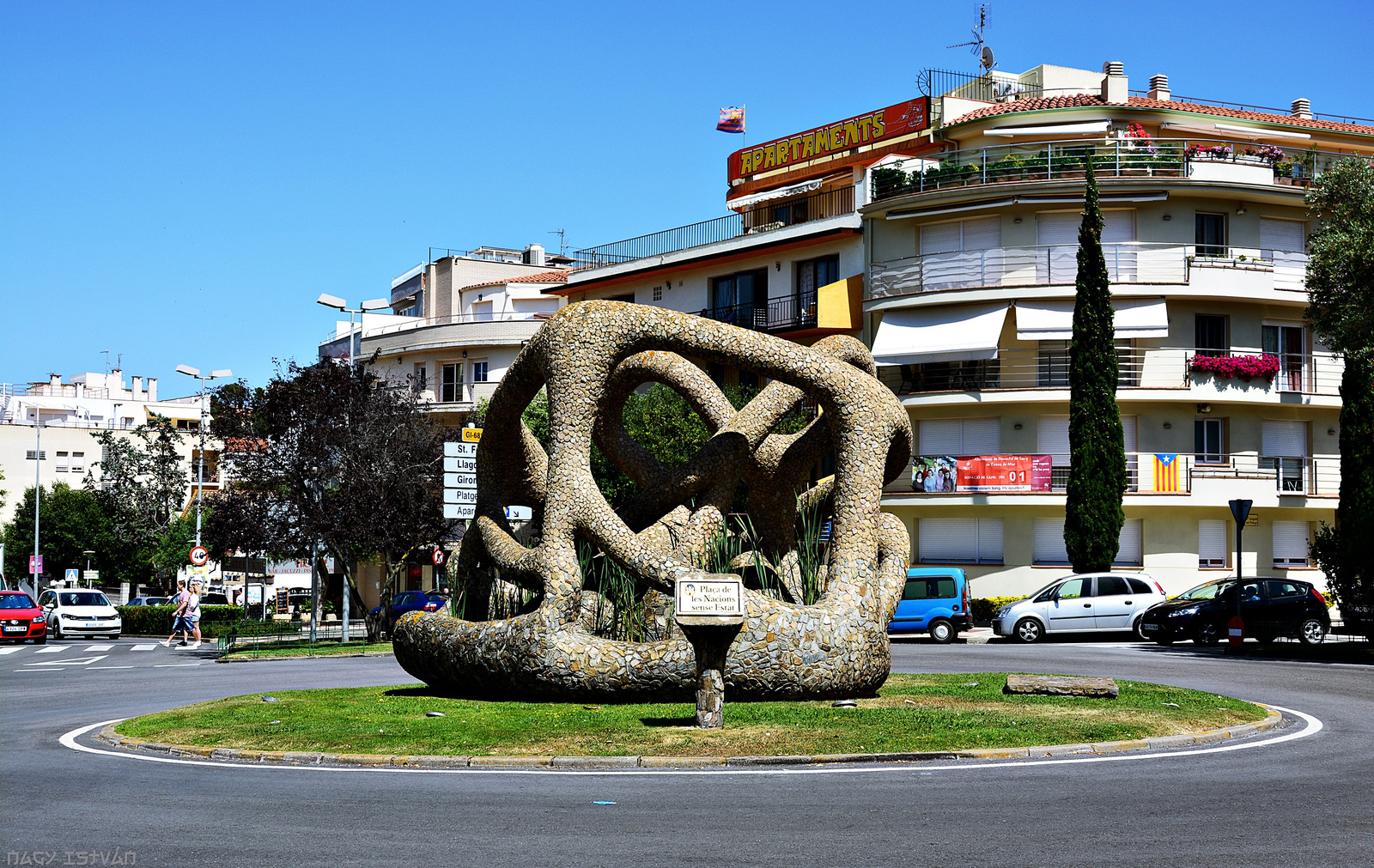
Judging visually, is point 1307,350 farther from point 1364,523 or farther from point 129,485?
point 129,485

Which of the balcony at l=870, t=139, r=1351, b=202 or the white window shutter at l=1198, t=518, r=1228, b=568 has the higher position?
the balcony at l=870, t=139, r=1351, b=202

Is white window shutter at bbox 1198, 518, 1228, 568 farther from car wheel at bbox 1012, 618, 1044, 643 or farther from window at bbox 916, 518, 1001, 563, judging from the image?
car wheel at bbox 1012, 618, 1044, 643

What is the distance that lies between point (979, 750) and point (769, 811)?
342 centimetres

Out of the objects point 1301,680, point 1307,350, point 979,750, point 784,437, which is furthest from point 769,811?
point 1307,350

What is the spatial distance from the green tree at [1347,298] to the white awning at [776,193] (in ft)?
76.7

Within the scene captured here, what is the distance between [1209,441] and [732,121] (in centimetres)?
2636

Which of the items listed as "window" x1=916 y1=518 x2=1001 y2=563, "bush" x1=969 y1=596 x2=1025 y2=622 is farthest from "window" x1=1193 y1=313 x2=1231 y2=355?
"bush" x1=969 y1=596 x2=1025 y2=622

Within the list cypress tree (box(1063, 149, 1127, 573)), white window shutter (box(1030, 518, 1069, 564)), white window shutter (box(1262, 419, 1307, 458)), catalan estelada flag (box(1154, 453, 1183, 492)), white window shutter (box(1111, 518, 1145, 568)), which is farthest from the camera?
white window shutter (box(1262, 419, 1307, 458))

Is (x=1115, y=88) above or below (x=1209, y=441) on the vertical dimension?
above

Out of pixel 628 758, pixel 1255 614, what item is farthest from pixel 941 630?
pixel 628 758

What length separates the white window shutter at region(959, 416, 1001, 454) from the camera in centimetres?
4400

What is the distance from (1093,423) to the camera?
39.1 m

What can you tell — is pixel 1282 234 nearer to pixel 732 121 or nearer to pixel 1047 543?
A: pixel 1047 543

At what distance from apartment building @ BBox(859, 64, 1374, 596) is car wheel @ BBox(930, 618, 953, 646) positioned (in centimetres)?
796
